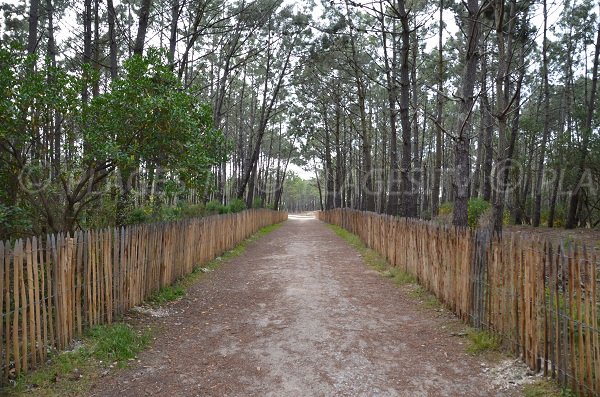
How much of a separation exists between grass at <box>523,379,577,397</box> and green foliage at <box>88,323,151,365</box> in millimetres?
4144

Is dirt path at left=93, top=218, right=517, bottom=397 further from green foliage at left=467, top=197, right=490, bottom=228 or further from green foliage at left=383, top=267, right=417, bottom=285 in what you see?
green foliage at left=467, top=197, right=490, bottom=228

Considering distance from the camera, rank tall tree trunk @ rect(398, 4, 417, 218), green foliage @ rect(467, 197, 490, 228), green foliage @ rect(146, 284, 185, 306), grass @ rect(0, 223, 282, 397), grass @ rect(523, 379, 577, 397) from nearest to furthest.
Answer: grass @ rect(523, 379, 577, 397) < grass @ rect(0, 223, 282, 397) < green foliage @ rect(146, 284, 185, 306) < tall tree trunk @ rect(398, 4, 417, 218) < green foliage @ rect(467, 197, 490, 228)

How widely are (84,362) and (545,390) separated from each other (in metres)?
4.64

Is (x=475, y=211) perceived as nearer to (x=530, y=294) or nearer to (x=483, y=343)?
(x=483, y=343)

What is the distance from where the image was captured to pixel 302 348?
5.00 m

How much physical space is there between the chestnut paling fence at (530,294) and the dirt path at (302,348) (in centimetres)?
56

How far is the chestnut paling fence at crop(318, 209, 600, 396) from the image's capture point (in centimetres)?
346

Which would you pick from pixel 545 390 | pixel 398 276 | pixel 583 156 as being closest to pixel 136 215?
pixel 398 276

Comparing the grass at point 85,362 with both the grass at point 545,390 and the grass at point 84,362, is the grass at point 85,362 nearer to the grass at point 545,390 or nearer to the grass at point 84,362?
the grass at point 84,362

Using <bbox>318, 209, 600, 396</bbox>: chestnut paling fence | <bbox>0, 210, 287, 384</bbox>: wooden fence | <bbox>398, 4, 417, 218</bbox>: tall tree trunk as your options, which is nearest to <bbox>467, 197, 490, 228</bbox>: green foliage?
<bbox>398, 4, 417, 218</bbox>: tall tree trunk

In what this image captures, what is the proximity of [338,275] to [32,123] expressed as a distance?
679cm

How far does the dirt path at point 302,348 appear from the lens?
4023 mm

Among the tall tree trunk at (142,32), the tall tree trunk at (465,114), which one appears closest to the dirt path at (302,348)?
the tall tree trunk at (465,114)

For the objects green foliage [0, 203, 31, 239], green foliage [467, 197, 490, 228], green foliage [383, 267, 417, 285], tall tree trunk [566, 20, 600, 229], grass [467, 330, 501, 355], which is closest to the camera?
grass [467, 330, 501, 355]
